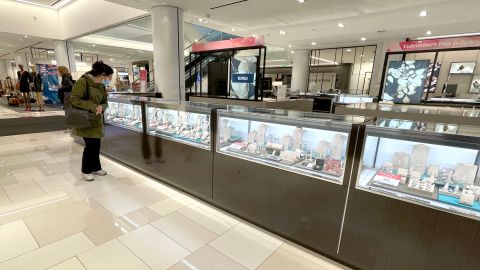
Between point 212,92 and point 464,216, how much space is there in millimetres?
7361

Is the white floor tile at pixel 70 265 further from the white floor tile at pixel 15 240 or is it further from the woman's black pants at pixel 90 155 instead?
the woman's black pants at pixel 90 155

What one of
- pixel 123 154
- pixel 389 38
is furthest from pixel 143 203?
pixel 389 38

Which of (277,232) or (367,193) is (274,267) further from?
(367,193)

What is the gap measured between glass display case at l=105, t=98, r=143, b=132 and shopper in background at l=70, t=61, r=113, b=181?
46cm

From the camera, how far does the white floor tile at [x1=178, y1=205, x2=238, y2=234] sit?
2248 millimetres

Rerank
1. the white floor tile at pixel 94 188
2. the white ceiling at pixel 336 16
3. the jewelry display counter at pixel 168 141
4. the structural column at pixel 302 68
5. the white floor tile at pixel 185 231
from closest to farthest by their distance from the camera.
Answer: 1. the white floor tile at pixel 185 231
2. the jewelry display counter at pixel 168 141
3. the white floor tile at pixel 94 188
4. the white ceiling at pixel 336 16
5. the structural column at pixel 302 68

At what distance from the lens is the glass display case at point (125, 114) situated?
3.45 meters

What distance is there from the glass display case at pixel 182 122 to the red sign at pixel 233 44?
3519mm

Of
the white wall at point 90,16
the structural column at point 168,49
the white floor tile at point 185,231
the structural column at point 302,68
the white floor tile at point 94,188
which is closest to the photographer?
the white floor tile at point 185,231

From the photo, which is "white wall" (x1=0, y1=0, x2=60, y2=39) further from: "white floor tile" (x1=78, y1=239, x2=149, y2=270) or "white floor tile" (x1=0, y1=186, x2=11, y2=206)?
"white floor tile" (x1=78, y1=239, x2=149, y2=270)

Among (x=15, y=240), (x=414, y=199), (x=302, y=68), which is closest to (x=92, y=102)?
(x=15, y=240)

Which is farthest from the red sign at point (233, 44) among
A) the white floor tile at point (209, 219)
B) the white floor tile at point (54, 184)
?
the white floor tile at point (54, 184)

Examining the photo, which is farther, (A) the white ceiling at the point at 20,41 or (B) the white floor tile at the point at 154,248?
(A) the white ceiling at the point at 20,41

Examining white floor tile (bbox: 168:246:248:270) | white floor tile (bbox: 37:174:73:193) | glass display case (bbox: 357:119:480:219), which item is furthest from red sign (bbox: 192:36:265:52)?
white floor tile (bbox: 168:246:248:270)
